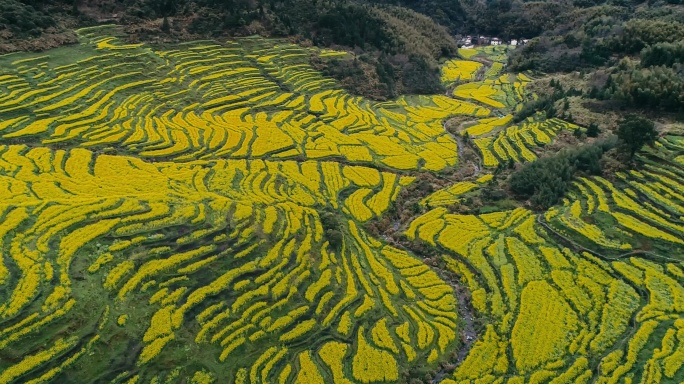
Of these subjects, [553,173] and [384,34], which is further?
[384,34]

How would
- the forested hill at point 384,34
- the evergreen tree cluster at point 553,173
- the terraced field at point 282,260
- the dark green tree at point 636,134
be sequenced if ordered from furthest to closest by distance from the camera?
the forested hill at point 384,34 < the dark green tree at point 636,134 < the evergreen tree cluster at point 553,173 < the terraced field at point 282,260

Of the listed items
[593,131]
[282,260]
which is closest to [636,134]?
[593,131]

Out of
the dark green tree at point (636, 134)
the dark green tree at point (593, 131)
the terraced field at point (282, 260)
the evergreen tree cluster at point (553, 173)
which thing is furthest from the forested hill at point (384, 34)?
the evergreen tree cluster at point (553, 173)

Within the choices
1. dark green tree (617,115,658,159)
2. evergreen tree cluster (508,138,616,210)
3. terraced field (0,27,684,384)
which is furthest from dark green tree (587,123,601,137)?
dark green tree (617,115,658,159)

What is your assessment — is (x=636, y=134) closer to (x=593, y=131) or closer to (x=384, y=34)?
(x=593, y=131)

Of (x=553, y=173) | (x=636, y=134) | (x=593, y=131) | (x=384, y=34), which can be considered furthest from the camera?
(x=384, y=34)

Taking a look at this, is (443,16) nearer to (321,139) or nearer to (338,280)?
(321,139)

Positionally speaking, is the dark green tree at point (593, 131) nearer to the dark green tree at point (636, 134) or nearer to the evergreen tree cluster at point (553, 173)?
the evergreen tree cluster at point (553, 173)

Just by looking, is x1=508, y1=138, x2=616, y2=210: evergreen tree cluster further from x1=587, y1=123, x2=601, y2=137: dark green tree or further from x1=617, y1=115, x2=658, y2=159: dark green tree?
x1=587, y1=123, x2=601, y2=137: dark green tree
